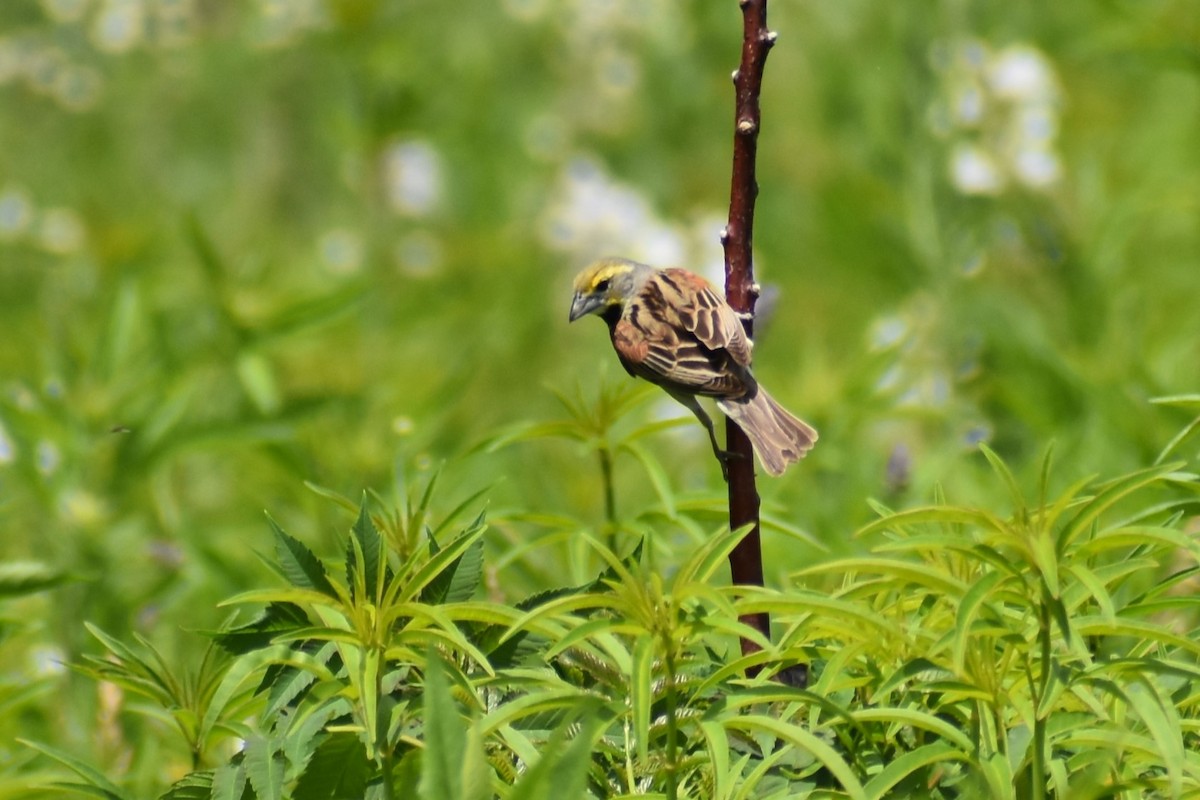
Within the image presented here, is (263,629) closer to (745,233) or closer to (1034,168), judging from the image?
(745,233)

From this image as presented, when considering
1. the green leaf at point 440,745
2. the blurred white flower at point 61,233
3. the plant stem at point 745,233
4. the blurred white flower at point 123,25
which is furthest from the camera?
the blurred white flower at point 123,25

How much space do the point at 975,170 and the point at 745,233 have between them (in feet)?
12.4

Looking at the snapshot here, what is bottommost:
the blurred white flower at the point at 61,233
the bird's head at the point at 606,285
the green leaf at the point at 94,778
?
the green leaf at the point at 94,778

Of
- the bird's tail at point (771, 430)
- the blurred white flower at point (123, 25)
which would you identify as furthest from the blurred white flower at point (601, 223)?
the bird's tail at point (771, 430)

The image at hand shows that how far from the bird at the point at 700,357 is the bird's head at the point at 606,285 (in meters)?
0.07

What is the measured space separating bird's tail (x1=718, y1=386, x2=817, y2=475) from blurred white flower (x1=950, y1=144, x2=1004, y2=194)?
3087mm

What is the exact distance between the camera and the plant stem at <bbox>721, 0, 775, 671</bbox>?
161 centimetres

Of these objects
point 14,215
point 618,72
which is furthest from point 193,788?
point 618,72

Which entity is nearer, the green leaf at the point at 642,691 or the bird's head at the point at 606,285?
the green leaf at the point at 642,691

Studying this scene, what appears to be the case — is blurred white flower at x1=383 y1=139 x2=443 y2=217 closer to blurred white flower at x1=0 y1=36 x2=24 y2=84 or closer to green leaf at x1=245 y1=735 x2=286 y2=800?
blurred white flower at x1=0 y1=36 x2=24 y2=84

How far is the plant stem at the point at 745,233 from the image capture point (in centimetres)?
161

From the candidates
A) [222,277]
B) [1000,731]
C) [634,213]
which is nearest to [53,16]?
[634,213]

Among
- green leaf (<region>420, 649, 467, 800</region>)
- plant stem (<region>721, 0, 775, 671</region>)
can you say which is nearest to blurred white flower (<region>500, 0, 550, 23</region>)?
plant stem (<region>721, 0, 775, 671</region>)

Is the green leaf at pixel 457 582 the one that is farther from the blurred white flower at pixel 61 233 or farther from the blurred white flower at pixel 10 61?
the blurred white flower at pixel 10 61
